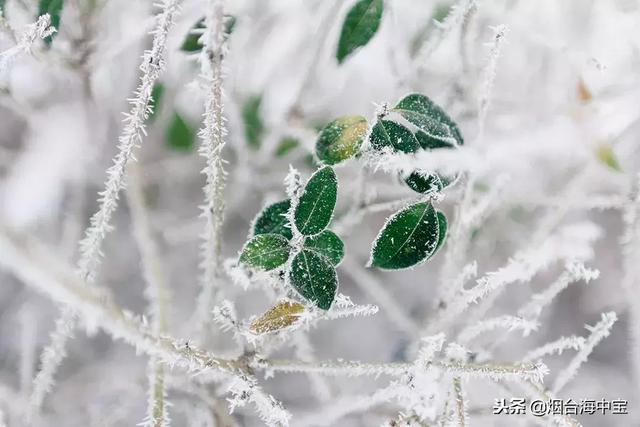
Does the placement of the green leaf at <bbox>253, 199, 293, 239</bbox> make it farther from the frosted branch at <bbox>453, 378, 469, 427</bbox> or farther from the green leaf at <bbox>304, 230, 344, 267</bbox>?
the frosted branch at <bbox>453, 378, 469, 427</bbox>

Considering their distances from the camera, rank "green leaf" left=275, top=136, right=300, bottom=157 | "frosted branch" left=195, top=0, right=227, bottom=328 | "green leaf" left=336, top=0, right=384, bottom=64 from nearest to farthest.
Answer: "frosted branch" left=195, top=0, right=227, bottom=328 < "green leaf" left=336, top=0, right=384, bottom=64 < "green leaf" left=275, top=136, right=300, bottom=157

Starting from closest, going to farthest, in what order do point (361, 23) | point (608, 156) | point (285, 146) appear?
point (361, 23), point (608, 156), point (285, 146)

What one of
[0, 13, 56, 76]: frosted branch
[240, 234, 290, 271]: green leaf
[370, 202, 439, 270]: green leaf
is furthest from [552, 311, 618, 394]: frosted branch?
[0, 13, 56, 76]: frosted branch

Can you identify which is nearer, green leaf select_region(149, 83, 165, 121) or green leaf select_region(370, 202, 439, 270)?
green leaf select_region(370, 202, 439, 270)

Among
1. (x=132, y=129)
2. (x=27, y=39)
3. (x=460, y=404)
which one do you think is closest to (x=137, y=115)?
(x=132, y=129)

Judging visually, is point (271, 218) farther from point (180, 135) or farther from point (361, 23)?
point (180, 135)

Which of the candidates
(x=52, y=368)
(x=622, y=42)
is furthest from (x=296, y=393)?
(x=622, y=42)

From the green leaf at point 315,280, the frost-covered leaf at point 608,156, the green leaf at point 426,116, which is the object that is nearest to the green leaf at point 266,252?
the green leaf at point 315,280
